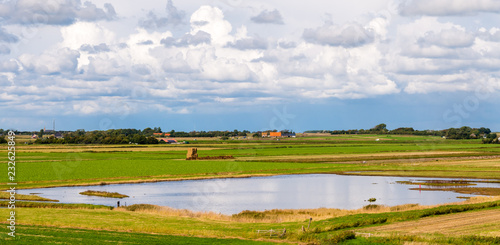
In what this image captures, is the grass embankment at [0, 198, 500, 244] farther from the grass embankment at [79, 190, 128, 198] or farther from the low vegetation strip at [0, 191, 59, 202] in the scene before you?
→ the grass embankment at [79, 190, 128, 198]

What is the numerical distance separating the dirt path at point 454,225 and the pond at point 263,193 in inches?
560

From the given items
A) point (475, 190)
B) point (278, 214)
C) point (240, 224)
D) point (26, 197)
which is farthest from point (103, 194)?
point (475, 190)

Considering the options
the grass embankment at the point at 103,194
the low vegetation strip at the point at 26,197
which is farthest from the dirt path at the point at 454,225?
the low vegetation strip at the point at 26,197

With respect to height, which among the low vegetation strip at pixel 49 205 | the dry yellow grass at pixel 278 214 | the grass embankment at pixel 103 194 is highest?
the low vegetation strip at pixel 49 205

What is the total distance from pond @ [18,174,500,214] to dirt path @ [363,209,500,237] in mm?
14214

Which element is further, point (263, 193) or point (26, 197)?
point (263, 193)

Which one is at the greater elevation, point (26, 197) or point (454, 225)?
point (26, 197)

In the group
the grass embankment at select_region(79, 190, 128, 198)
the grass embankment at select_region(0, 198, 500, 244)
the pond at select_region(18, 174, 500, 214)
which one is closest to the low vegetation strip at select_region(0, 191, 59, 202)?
the pond at select_region(18, 174, 500, 214)

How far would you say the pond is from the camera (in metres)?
54.5

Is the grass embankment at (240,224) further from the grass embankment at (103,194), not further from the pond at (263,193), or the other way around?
the grass embankment at (103,194)

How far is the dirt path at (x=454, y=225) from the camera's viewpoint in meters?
33.9

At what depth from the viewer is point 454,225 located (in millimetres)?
36344

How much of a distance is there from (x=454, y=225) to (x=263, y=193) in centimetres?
2950

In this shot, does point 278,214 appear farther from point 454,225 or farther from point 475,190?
point 475,190
